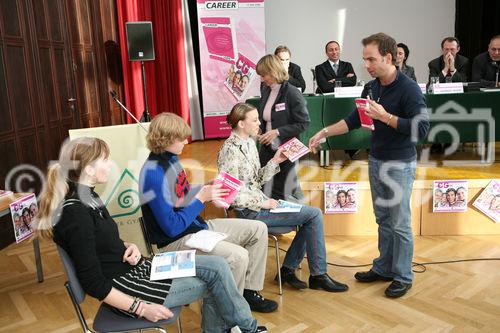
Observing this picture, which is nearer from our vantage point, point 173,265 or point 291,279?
point 173,265

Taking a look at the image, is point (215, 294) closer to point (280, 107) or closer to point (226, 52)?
point (280, 107)

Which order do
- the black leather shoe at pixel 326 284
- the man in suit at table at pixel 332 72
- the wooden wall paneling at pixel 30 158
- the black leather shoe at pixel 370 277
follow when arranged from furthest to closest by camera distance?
the man in suit at table at pixel 332 72 < the wooden wall paneling at pixel 30 158 < the black leather shoe at pixel 370 277 < the black leather shoe at pixel 326 284

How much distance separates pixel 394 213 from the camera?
2797mm

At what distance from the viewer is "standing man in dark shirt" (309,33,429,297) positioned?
2543 mm

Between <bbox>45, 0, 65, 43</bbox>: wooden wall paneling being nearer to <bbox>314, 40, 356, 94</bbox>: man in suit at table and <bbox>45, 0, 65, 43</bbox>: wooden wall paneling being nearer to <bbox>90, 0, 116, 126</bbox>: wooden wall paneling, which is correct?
<bbox>90, 0, 116, 126</bbox>: wooden wall paneling

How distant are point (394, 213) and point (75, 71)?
12.5 ft

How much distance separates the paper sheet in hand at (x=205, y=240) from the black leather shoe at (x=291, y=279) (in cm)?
88

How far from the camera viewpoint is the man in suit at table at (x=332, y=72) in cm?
601

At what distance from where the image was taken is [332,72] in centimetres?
610

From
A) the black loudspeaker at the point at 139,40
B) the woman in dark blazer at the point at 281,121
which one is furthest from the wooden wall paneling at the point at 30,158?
the woman in dark blazer at the point at 281,121

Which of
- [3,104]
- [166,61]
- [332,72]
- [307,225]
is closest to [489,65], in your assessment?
[332,72]

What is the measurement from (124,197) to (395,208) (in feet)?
5.73

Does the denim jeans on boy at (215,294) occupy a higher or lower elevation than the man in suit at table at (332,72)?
lower
